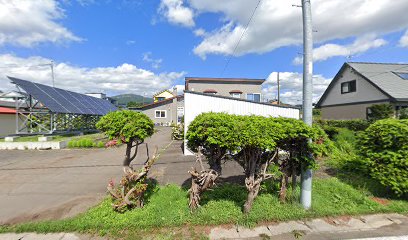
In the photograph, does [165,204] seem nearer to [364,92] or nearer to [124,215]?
[124,215]

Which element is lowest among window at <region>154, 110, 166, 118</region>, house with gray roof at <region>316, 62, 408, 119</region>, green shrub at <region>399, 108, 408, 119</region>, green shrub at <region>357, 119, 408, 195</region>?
green shrub at <region>357, 119, 408, 195</region>

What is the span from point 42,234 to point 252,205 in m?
3.83

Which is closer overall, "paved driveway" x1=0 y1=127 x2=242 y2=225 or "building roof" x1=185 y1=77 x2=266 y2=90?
"paved driveway" x1=0 y1=127 x2=242 y2=225

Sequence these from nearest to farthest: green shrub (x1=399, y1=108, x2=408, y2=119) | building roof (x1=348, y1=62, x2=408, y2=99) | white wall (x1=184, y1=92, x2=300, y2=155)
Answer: white wall (x1=184, y1=92, x2=300, y2=155) < green shrub (x1=399, y1=108, x2=408, y2=119) < building roof (x1=348, y1=62, x2=408, y2=99)

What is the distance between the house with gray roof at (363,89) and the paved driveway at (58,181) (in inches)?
660

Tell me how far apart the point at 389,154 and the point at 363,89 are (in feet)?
58.7

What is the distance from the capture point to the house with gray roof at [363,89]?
16812mm

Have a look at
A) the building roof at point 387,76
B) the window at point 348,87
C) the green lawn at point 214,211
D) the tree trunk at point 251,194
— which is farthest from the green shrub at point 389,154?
the window at point 348,87

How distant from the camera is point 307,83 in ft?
14.6

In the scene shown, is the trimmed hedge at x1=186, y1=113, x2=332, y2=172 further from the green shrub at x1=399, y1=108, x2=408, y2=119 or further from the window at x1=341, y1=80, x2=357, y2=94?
the window at x1=341, y1=80, x2=357, y2=94

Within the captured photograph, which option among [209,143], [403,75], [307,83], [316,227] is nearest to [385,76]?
[403,75]

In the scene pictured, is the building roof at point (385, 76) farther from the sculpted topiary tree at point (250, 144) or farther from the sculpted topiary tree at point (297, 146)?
the sculpted topiary tree at point (250, 144)

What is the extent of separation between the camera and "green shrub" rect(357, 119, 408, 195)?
4617 millimetres

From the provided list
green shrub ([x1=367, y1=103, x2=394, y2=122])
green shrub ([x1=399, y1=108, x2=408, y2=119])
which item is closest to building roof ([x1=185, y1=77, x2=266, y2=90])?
green shrub ([x1=367, y1=103, x2=394, y2=122])
